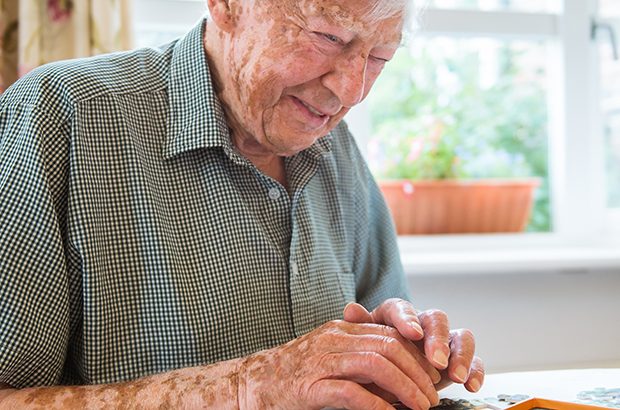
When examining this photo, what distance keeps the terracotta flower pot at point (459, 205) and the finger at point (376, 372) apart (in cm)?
153

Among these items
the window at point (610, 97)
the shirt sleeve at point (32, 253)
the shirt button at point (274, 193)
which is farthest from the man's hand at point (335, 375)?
the window at point (610, 97)

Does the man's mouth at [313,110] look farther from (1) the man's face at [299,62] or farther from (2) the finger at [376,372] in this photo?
(2) the finger at [376,372]

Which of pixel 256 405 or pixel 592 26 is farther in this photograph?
pixel 592 26

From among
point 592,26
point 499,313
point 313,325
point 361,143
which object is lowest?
point 499,313

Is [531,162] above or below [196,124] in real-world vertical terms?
below

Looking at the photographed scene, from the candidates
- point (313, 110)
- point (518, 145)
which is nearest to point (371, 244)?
point (313, 110)

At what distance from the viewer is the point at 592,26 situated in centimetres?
262

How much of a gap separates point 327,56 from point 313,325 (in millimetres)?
444

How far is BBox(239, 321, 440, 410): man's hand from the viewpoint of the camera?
0.93 metres

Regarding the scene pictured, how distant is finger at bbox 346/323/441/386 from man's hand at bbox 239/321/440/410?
0.7 inches

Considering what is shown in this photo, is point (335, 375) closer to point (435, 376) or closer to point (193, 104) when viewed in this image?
point (435, 376)

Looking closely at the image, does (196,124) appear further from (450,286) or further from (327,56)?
(450,286)

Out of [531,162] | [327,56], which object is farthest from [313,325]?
[531,162]

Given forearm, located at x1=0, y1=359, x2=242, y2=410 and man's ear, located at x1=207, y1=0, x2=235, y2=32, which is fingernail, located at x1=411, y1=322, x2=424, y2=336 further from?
man's ear, located at x1=207, y1=0, x2=235, y2=32
